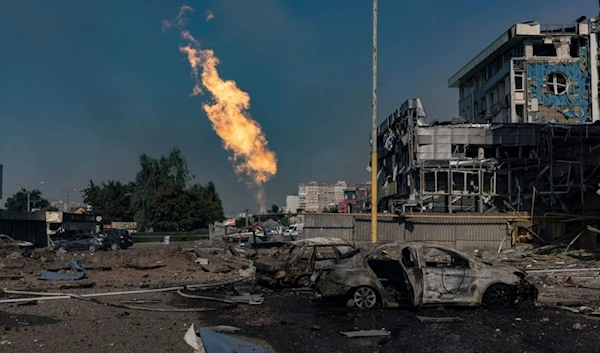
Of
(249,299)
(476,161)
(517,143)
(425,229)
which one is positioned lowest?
(249,299)

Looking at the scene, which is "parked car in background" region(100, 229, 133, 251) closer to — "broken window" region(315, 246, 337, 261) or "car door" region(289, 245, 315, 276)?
"car door" region(289, 245, 315, 276)

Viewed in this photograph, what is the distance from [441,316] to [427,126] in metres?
35.2

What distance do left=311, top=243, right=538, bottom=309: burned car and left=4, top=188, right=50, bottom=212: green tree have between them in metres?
112

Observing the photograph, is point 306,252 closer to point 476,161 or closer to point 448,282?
point 448,282

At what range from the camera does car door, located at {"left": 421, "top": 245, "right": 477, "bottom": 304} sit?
12117 millimetres

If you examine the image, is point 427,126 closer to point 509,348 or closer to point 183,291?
point 183,291

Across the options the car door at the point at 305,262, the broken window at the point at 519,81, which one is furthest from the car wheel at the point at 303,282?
the broken window at the point at 519,81

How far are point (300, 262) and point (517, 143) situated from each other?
108ft

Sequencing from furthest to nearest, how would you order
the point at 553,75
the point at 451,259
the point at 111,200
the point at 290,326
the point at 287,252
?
the point at 111,200, the point at 553,75, the point at 287,252, the point at 451,259, the point at 290,326

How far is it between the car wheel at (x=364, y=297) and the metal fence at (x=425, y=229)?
63.6ft

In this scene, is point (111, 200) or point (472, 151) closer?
point (472, 151)

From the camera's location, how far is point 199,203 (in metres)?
73.2

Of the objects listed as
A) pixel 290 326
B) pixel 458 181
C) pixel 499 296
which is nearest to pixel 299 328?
pixel 290 326

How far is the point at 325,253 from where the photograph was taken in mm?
16469
